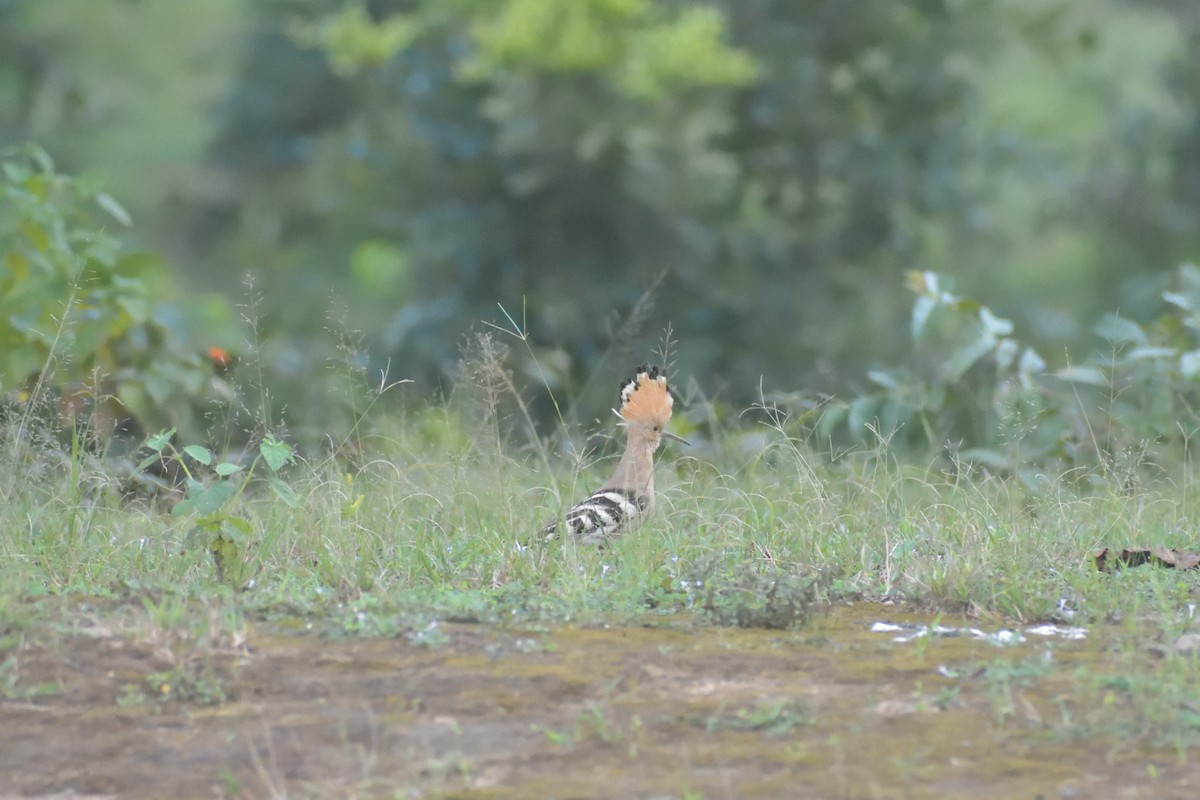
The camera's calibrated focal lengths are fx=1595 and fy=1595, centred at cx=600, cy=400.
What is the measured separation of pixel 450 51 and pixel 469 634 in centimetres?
1007

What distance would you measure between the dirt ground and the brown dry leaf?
0.93 m

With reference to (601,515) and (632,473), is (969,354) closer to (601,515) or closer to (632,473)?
(632,473)

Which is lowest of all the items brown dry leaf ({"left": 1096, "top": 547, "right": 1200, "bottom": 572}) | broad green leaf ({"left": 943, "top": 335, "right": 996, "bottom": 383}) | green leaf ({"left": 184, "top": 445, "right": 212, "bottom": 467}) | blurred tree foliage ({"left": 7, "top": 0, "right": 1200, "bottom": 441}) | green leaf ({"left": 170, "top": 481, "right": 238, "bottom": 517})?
brown dry leaf ({"left": 1096, "top": 547, "right": 1200, "bottom": 572})

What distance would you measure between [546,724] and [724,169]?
29.7ft

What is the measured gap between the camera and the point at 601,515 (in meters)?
5.09

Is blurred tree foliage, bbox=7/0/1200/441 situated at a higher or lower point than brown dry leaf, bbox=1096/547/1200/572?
higher

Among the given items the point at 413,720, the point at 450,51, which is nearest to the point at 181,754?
the point at 413,720

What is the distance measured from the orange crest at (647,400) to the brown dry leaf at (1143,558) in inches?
67.8

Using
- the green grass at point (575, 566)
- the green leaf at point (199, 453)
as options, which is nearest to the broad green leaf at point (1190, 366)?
the green grass at point (575, 566)

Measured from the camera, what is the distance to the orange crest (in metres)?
5.86

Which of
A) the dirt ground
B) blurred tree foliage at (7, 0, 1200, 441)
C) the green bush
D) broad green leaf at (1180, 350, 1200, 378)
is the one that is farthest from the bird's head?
blurred tree foliage at (7, 0, 1200, 441)

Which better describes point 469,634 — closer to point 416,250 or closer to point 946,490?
point 946,490

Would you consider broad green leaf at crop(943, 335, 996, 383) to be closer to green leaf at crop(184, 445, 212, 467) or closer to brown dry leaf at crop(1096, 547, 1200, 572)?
brown dry leaf at crop(1096, 547, 1200, 572)

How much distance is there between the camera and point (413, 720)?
3.33 m
